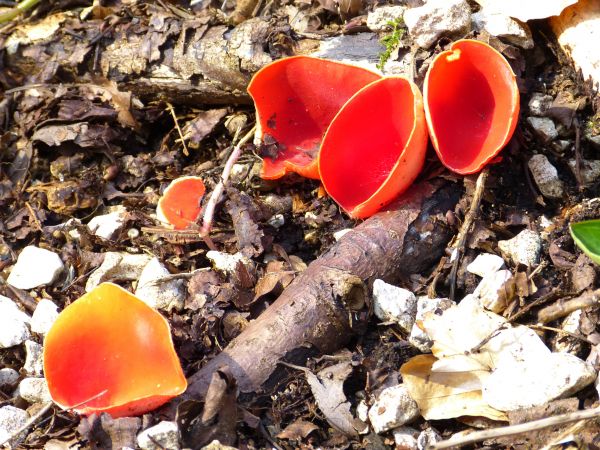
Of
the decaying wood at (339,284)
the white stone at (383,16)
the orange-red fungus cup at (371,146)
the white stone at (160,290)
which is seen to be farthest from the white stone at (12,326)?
the white stone at (383,16)

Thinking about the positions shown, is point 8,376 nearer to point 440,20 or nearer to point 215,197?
point 215,197

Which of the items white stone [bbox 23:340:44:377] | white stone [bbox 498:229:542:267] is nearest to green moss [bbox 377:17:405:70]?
white stone [bbox 498:229:542:267]

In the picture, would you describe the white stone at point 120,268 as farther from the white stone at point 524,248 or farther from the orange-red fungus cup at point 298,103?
the white stone at point 524,248

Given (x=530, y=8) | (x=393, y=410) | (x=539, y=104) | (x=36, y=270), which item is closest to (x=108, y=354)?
(x=36, y=270)

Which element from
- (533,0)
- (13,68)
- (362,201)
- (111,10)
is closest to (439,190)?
(362,201)

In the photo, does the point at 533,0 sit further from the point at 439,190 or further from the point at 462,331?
the point at 462,331

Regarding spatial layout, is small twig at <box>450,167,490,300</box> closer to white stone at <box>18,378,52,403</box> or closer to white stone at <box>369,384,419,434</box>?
white stone at <box>369,384,419,434</box>
